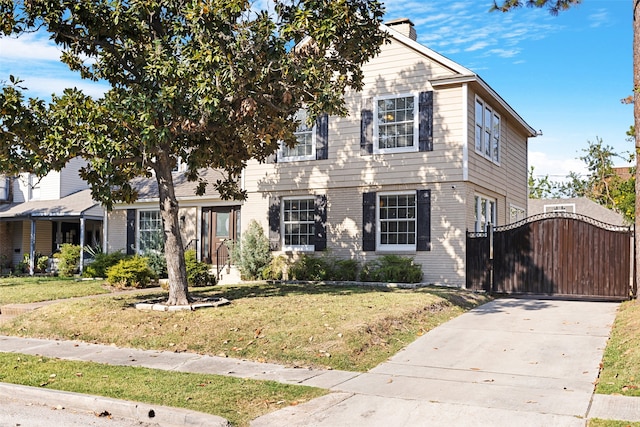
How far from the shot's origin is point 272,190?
19.3 meters

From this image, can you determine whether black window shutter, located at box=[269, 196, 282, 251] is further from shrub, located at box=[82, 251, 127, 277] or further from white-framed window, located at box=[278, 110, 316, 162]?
shrub, located at box=[82, 251, 127, 277]

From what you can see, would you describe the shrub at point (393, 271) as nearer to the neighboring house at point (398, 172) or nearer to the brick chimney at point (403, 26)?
the neighboring house at point (398, 172)

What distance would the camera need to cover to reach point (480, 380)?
25.8ft

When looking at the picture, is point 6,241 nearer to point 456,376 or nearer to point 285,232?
point 285,232

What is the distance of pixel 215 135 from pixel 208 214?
850 centimetres

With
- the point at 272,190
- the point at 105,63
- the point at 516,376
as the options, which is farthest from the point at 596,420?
the point at 272,190

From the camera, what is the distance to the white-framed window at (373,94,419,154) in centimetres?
1727

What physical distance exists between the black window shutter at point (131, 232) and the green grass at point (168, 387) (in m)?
14.3

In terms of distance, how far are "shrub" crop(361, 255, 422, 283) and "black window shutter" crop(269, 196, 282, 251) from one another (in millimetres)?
3137

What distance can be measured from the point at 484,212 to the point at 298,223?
5829 millimetres

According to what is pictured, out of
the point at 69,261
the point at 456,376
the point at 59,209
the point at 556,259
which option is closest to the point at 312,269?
the point at 556,259

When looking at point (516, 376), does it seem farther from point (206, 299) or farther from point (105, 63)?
point (105, 63)

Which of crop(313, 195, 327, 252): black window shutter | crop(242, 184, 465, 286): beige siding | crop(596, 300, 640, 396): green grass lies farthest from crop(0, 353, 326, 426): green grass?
crop(313, 195, 327, 252): black window shutter

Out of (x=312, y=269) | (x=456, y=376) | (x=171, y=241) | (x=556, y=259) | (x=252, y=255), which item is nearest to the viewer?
(x=456, y=376)
